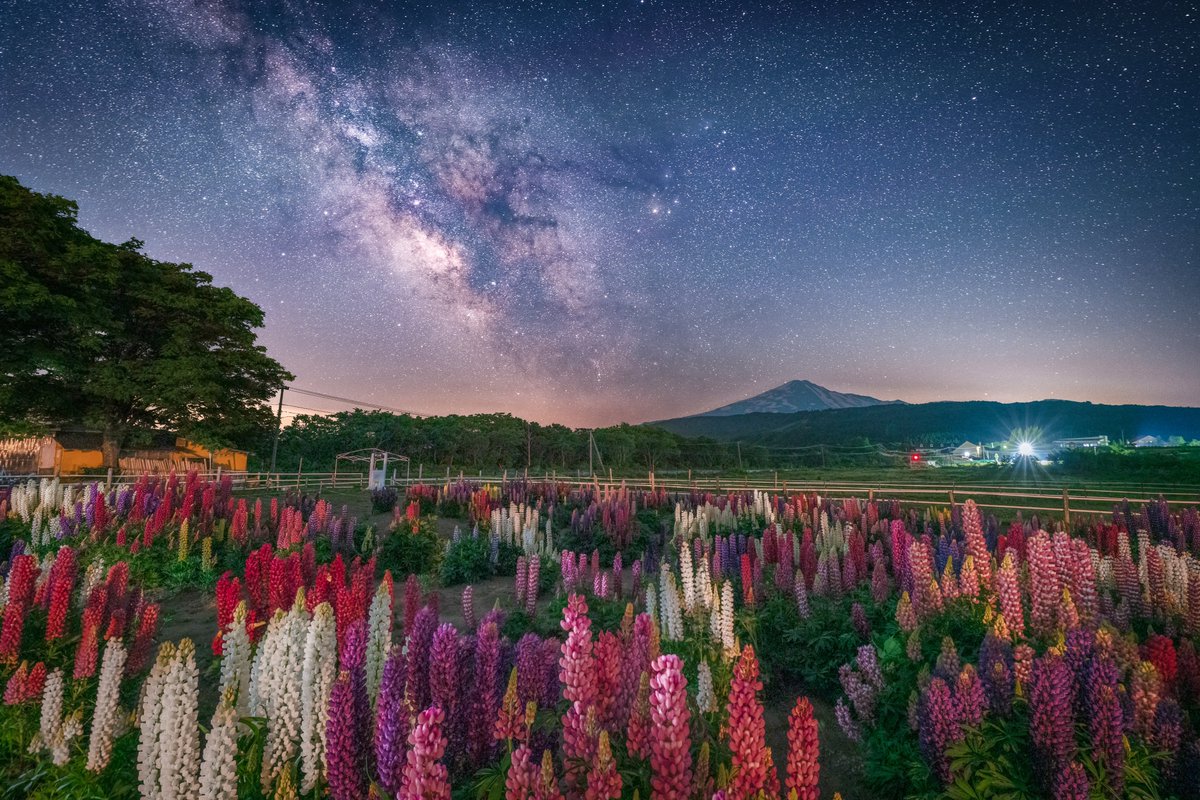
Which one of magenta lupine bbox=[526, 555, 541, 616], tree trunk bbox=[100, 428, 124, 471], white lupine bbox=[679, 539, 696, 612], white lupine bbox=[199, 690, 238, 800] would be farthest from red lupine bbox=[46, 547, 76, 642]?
tree trunk bbox=[100, 428, 124, 471]

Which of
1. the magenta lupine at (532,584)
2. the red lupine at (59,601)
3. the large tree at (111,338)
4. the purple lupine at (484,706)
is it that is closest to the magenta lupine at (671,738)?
the purple lupine at (484,706)

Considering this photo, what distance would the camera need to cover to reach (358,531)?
13.1m

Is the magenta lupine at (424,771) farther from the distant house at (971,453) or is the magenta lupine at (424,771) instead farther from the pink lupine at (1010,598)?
the distant house at (971,453)

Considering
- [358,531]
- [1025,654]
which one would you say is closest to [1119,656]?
[1025,654]

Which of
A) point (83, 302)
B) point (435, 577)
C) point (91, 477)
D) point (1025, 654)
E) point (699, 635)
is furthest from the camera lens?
point (83, 302)

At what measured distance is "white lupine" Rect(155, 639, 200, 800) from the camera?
7.45 ft

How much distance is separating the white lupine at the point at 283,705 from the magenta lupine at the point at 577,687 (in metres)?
1.62

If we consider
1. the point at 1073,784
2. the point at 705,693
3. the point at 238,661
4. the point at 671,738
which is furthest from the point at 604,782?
the point at 238,661

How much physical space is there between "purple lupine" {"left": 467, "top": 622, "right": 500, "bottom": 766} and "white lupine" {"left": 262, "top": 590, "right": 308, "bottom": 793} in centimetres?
99

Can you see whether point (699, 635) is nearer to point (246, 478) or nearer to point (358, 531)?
point (358, 531)

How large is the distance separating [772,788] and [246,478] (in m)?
32.6

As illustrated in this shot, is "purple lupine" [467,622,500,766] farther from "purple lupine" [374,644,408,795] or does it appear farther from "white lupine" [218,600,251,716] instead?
"white lupine" [218,600,251,716]

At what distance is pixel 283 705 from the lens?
2.81 meters

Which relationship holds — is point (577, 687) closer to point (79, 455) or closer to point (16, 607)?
point (16, 607)
